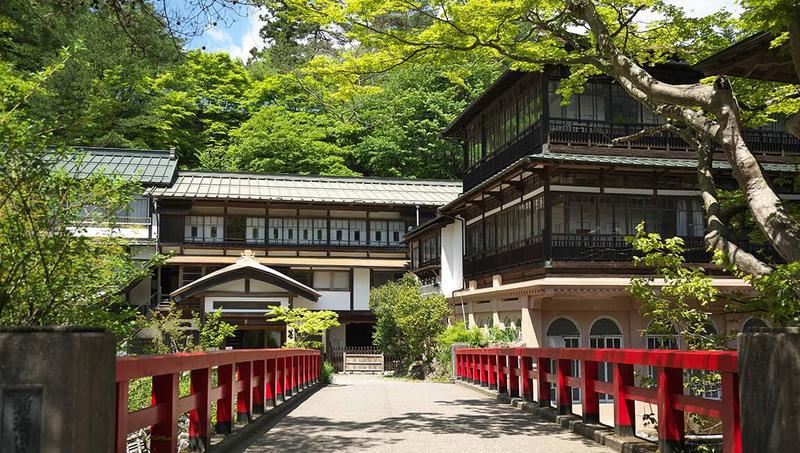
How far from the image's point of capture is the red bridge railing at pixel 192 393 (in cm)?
566

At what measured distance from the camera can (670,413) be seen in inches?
312

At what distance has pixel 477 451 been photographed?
909 centimetres

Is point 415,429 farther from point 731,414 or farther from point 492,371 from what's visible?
point 492,371

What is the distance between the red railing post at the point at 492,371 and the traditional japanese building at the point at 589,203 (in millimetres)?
3548


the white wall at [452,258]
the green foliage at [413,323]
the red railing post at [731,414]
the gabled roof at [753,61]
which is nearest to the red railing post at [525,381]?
the gabled roof at [753,61]

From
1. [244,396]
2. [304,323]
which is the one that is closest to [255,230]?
[304,323]

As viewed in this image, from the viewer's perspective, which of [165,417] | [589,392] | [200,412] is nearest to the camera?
[165,417]

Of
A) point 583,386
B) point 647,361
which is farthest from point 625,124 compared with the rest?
point 647,361

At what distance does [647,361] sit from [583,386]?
2.48 metres

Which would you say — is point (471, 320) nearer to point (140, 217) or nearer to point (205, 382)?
point (140, 217)

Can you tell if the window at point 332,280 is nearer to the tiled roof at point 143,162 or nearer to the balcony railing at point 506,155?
the tiled roof at point 143,162

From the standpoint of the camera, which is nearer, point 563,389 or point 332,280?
point 563,389

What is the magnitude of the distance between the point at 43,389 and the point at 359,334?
39.4 meters

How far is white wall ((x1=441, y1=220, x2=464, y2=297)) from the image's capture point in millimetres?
31783
